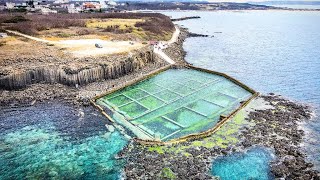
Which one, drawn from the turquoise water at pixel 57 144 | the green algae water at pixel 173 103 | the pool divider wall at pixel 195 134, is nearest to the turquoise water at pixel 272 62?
the pool divider wall at pixel 195 134

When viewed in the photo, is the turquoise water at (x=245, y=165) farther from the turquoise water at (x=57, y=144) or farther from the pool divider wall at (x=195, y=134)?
the turquoise water at (x=57, y=144)

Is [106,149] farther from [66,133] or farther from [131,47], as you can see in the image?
[131,47]

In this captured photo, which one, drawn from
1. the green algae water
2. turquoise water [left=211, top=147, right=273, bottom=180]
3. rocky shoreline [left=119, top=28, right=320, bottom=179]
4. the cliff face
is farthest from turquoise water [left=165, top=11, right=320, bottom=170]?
the cliff face

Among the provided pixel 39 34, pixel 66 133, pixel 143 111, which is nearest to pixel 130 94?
pixel 143 111

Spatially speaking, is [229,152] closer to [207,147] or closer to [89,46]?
[207,147]

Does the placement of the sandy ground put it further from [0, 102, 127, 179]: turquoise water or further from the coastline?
[0, 102, 127, 179]: turquoise water

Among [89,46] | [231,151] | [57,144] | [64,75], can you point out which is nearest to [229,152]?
[231,151]
